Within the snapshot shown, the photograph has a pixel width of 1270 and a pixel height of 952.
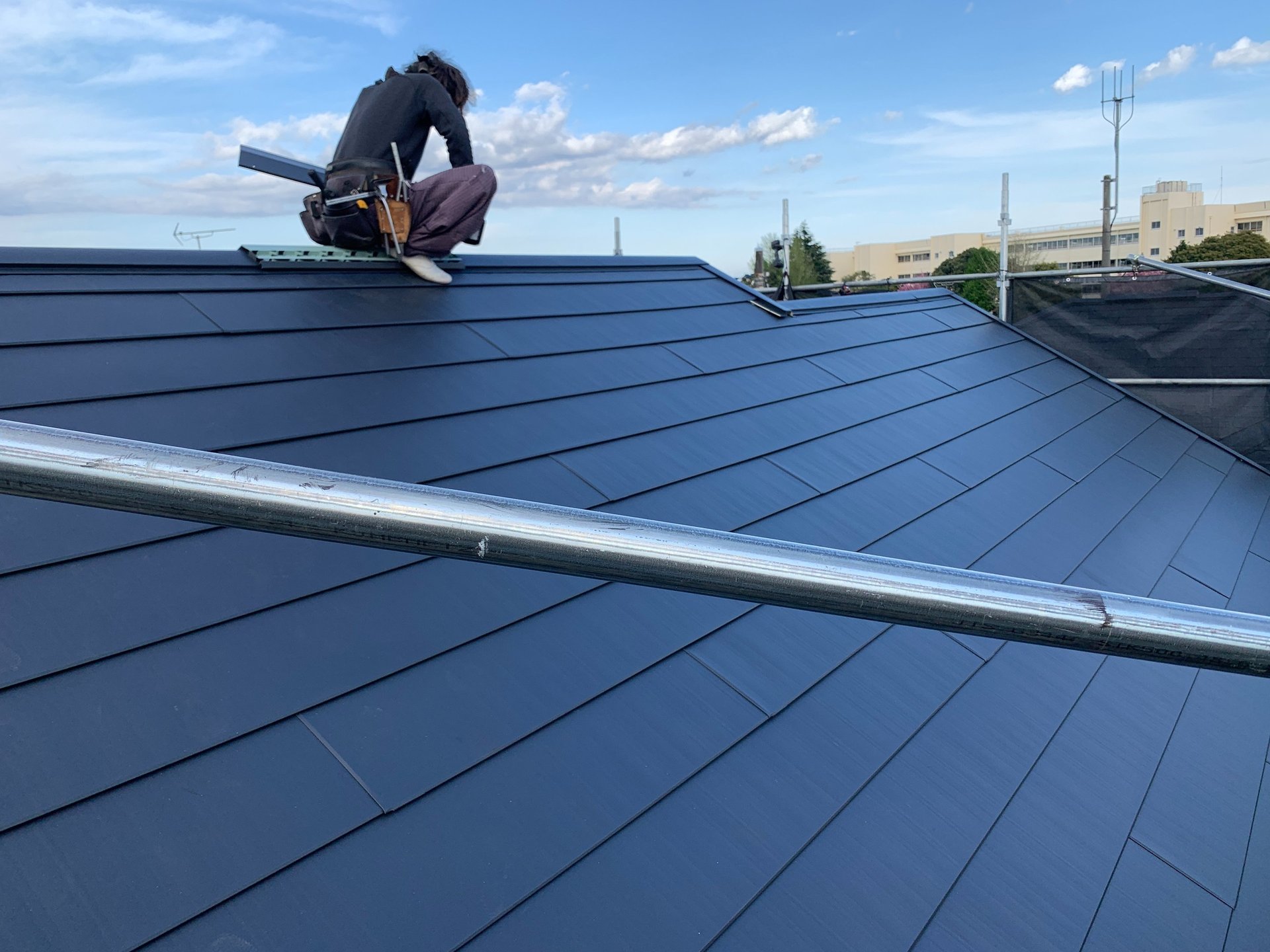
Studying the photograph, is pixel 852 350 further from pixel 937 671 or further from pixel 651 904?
pixel 651 904

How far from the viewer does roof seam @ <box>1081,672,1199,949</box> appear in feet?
6.10

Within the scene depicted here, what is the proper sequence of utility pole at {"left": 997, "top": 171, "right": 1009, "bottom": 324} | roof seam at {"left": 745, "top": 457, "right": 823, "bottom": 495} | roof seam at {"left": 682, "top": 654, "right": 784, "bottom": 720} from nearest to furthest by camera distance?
roof seam at {"left": 682, "top": 654, "right": 784, "bottom": 720}, roof seam at {"left": 745, "top": 457, "right": 823, "bottom": 495}, utility pole at {"left": 997, "top": 171, "right": 1009, "bottom": 324}

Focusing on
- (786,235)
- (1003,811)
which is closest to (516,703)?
(1003,811)

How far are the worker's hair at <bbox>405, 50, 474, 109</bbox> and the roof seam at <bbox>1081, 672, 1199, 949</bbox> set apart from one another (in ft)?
12.6

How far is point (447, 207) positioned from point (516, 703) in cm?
287

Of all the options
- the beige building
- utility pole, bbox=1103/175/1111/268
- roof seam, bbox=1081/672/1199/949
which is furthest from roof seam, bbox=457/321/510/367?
the beige building

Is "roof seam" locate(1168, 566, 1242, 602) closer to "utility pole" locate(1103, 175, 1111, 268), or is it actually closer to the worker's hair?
the worker's hair

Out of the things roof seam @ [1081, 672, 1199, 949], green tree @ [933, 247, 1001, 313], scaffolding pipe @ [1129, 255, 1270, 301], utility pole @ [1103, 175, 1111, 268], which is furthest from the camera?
utility pole @ [1103, 175, 1111, 268]

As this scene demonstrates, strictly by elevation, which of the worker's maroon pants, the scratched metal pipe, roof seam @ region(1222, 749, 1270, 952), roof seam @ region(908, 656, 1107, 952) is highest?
the worker's maroon pants

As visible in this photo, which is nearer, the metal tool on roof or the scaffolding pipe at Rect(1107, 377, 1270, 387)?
the metal tool on roof

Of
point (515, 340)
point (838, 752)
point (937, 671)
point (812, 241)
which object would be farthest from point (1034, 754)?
point (812, 241)

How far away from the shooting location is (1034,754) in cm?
236

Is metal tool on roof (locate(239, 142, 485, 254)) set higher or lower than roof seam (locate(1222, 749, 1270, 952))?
higher

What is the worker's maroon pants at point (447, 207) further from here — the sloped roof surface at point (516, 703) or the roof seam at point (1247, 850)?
the roof seam at point (1247, 850)
